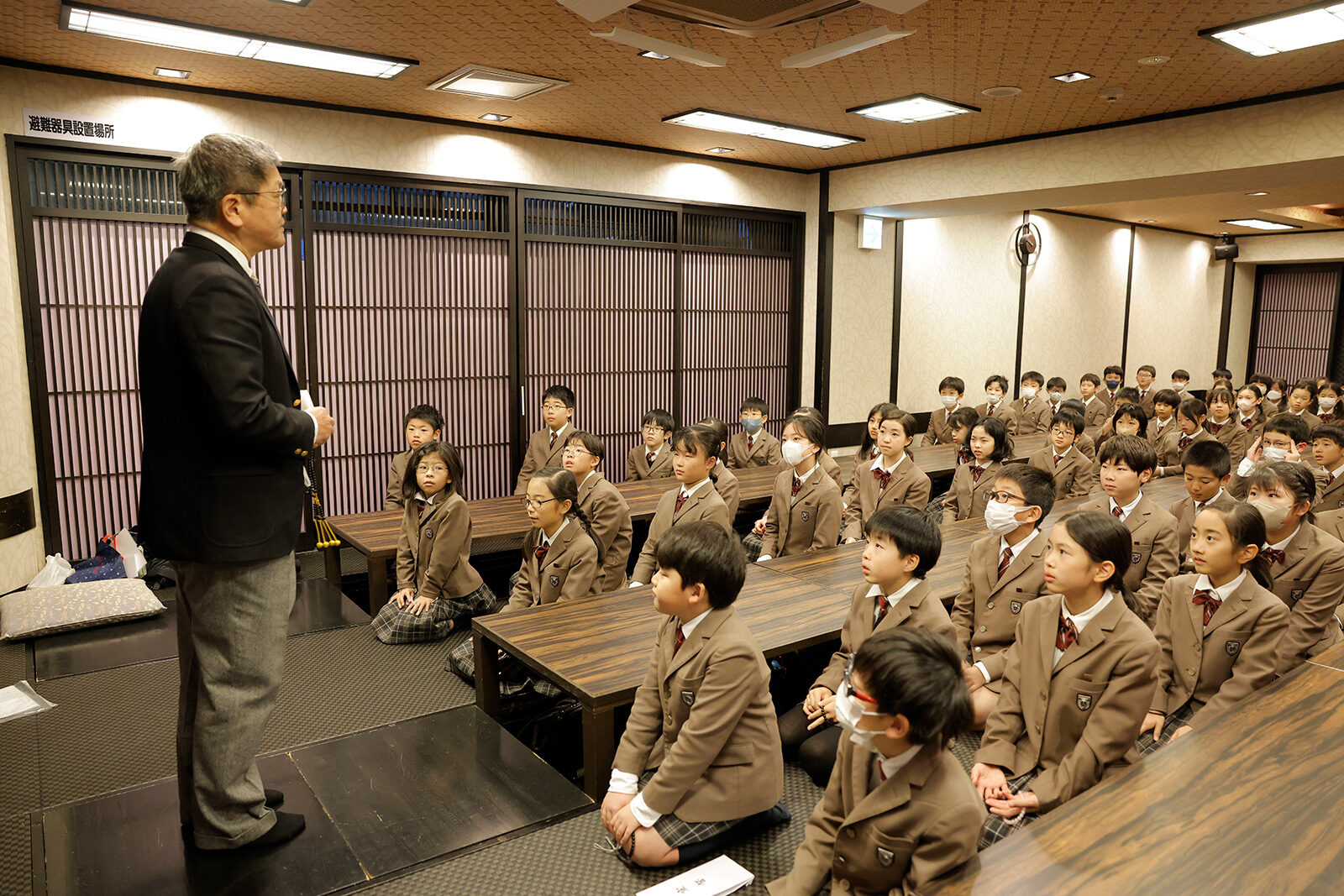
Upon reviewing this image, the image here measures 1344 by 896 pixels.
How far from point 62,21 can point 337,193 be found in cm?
182

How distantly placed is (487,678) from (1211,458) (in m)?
3.16

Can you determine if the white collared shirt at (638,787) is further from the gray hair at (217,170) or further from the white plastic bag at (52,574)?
the white plastic bag at (52,574)

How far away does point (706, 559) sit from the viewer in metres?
2.13

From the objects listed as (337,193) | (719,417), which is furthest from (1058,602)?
(719,417)

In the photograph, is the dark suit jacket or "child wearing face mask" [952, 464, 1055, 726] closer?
the dark suit jacket

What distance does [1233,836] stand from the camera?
154 centimetres

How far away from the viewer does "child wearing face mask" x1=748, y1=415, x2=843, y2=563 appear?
14.0 feet

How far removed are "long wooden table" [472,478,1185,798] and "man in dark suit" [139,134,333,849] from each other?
83 cm

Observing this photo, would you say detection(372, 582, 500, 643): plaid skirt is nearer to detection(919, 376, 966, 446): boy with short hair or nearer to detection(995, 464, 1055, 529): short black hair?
detection(995, 464, 1055, 529): short black hair

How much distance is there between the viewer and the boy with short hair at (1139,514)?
356 centimetres

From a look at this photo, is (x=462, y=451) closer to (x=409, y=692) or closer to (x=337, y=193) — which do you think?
(x=337, y=193)

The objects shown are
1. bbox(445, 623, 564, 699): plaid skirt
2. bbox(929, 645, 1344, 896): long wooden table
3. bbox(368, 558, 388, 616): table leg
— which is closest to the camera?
bbox(929, 645, 1344, 896): long wooden table

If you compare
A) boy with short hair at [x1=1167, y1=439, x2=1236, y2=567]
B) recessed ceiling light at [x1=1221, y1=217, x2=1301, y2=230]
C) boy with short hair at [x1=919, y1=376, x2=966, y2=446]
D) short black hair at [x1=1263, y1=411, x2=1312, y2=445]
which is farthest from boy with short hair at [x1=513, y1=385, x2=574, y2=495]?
recessed ceiling light at [x1=1221, y1=217, x2=1301, y2=230]

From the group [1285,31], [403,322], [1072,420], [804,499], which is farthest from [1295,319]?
[403,322]
